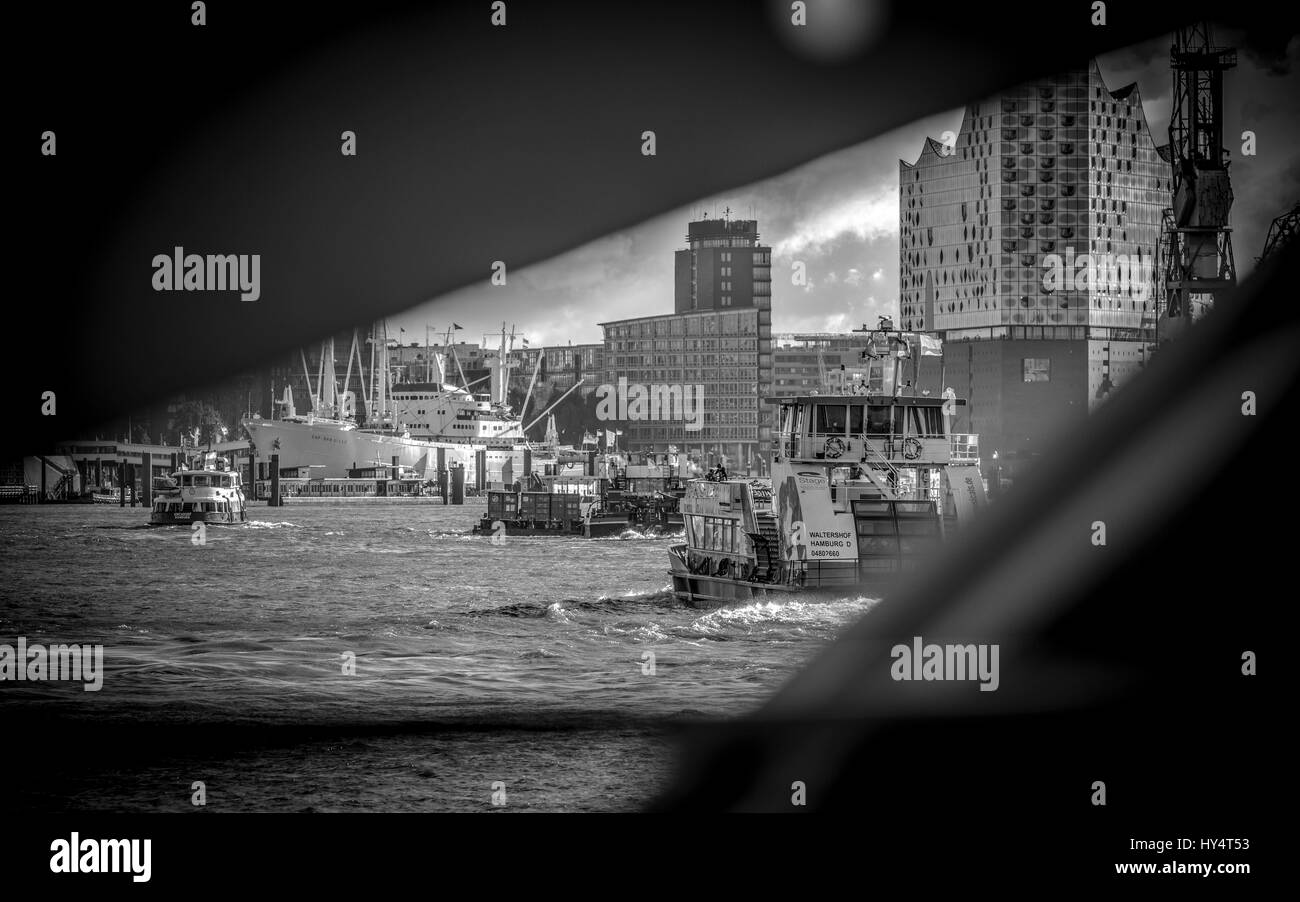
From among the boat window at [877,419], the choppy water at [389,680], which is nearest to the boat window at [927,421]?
the boat window at [877,419]

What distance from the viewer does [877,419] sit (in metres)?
20.5

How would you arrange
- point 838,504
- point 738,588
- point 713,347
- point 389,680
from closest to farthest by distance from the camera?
point 389,680 < point 838,504 < point 738,588 < point 713,347

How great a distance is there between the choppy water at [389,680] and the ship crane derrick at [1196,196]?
21.0ft

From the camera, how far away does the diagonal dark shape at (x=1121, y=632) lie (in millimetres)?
5051

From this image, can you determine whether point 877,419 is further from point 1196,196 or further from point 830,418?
point 1196,196

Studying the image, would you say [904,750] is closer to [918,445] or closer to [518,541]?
[918,445]

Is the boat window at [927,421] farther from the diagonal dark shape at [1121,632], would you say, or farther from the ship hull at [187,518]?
the ship hull at [187,518]

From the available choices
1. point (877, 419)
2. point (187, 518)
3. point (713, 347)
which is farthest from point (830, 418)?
point (713, 347)

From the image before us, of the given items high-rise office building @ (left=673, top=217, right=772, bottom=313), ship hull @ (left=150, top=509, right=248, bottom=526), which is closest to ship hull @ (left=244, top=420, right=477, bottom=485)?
high-rise office building @ (left=673, top=217, right=772, bottom=313)

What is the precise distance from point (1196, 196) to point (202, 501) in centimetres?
4249

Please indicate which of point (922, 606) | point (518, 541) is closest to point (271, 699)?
point (922, 606)
